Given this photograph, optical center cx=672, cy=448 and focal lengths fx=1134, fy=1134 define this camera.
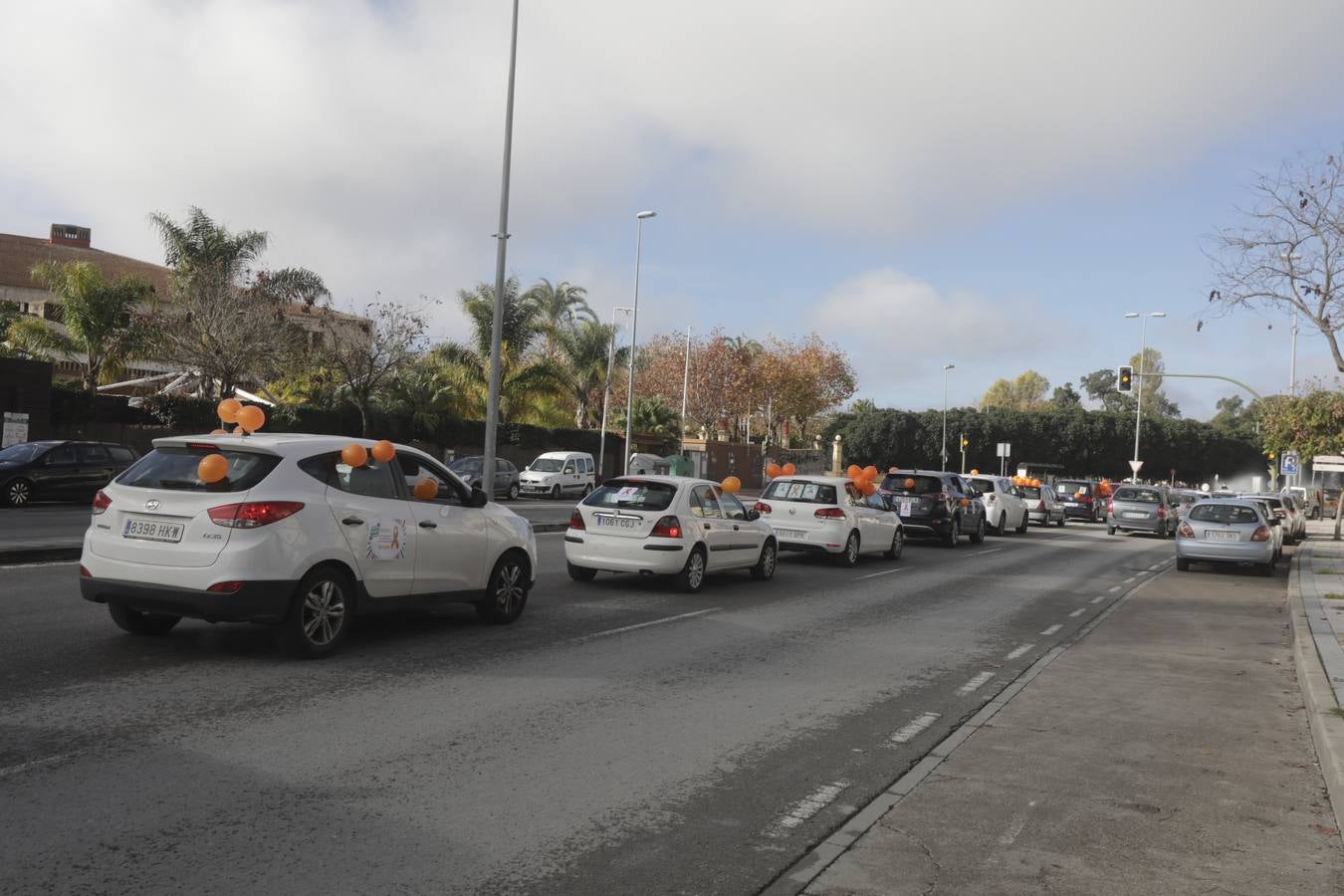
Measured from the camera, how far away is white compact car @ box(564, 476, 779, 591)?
13703 mm

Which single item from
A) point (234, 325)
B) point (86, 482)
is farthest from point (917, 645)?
point (234, 325)

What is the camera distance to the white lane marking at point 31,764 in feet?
17.7

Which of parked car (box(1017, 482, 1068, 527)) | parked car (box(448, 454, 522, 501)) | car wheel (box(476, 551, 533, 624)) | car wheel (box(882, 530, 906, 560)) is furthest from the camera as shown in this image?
parked car (box(1017, 482, 1068, 527))

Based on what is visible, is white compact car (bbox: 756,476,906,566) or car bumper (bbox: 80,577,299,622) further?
white compact car (bbox: 756,476,906,566)

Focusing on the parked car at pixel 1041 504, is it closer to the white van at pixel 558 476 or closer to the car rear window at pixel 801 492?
the white van at pixel 558 476

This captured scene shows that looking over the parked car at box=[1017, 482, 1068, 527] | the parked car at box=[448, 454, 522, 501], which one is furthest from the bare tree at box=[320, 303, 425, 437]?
the parked car at box=[1017, 482, 1068, 527]

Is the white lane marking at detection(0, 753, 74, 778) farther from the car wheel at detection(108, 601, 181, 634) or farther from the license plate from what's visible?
the car wheel at detection(108, 601, 181, 634)

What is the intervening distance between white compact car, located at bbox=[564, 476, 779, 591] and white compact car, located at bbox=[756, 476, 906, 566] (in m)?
4.29

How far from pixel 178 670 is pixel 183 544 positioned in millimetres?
Answer: 875

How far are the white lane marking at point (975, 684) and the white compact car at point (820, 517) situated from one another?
9296mm

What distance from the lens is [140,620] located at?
357 inches

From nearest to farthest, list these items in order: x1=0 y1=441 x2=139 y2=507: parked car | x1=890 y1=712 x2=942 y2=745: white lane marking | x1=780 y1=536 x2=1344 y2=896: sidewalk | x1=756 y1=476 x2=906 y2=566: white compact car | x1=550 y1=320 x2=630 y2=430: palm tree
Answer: x1=780 y1=536 x2=1344 y2=896: sidewalk → x1=890 y1=712 x2=942 y2=745: white lane marking → x1=756 y1=476 x2=906 y2=566: white compact car → x1=0 y1=441 x2=139 y2=507: parked car → x1=550 y1=320 x2=630 y2=430: palm tree

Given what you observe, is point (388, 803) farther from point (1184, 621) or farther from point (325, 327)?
point (325, 327)

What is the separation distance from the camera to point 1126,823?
18.3 ft
